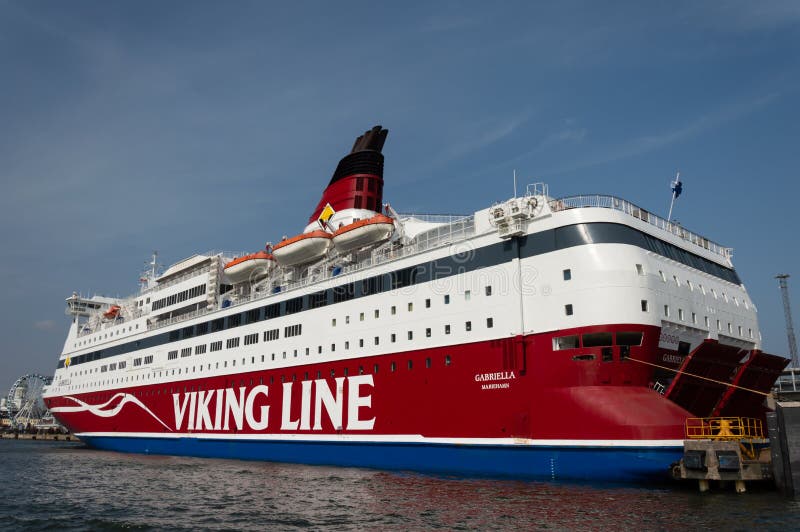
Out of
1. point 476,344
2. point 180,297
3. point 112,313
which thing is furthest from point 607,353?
point 112,313

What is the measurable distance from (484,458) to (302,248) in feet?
44.4

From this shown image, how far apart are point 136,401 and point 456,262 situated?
24370 mm

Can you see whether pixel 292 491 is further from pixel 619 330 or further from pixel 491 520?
pixel 619 330

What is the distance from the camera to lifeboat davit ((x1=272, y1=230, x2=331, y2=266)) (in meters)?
28.4

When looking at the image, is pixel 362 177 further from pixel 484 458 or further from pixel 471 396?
pixel 484 458

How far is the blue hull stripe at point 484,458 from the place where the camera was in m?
16.5

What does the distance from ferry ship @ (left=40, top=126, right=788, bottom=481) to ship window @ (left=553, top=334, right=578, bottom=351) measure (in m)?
0.06

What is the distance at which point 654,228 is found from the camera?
68.1 feet

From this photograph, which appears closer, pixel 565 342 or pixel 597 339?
pixel 597 339

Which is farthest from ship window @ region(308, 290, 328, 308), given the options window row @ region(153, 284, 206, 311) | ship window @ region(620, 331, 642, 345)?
ship window @ region(620, 331, 642, 345)

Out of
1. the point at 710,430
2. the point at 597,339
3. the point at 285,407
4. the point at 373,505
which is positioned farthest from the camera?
the point at 285,407

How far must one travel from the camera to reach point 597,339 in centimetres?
1803

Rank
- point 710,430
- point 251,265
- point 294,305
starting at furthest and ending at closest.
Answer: point 251,265, point 294,305, point 710,430

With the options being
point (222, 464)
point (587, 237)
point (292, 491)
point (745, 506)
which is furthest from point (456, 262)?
point (222, 464)
